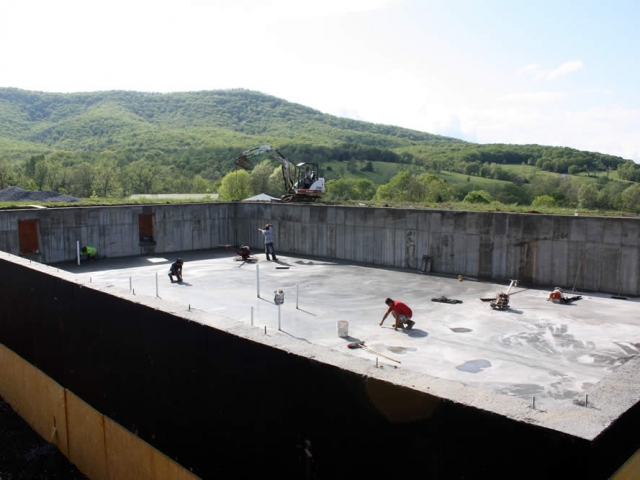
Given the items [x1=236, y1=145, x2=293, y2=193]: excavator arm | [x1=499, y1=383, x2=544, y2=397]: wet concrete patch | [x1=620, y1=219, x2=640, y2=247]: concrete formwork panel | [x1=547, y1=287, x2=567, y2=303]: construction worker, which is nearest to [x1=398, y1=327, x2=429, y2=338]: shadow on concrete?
[x1=499, y1=383, x2=544, y2=397]: wet concrete patch

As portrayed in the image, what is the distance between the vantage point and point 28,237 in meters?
24.9

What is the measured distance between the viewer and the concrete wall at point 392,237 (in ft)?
64.3

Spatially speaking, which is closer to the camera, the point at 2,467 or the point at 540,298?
the point at 2,467

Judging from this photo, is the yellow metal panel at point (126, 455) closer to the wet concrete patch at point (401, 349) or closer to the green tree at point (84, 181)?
the wet concrete patch at point (401, 349)

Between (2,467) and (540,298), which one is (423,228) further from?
(2,467)

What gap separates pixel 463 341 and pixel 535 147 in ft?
500

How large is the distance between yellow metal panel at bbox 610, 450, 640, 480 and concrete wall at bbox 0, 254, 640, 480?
0.09 metres

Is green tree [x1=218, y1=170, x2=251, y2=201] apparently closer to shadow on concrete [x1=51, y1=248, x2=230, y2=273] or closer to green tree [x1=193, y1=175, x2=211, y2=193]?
green tree [x1=193, y1=175, x2=211, y2=193]

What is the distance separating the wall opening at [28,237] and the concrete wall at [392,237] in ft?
1.03

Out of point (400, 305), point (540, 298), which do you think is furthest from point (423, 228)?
point (400, 305)

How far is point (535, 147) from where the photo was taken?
15325 cm

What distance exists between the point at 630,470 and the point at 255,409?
2.94m

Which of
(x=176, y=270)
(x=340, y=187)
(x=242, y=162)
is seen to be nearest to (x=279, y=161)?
(x=242, y=162)

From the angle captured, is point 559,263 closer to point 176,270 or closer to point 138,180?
point 176,270
